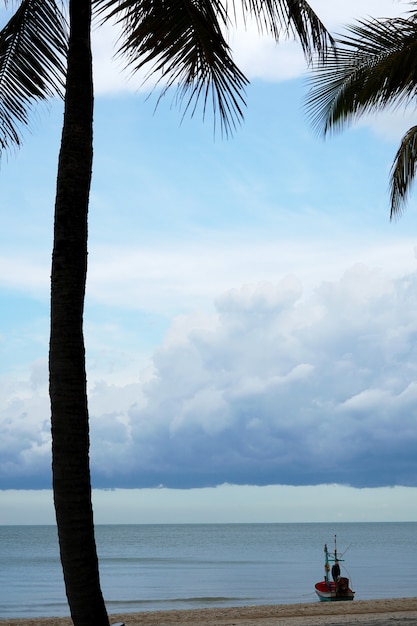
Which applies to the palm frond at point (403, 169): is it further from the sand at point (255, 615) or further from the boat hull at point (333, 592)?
the boat hull at point (333, 592)

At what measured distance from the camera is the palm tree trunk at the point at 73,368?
6.19m

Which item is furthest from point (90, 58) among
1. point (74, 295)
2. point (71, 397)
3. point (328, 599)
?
point (328, 599)

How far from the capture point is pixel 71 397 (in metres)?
6.32

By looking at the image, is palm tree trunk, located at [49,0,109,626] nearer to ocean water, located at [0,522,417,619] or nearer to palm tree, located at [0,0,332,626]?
palm tree, located at [0,0,332,626]

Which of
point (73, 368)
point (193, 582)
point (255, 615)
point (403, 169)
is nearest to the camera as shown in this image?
point (73, 368)

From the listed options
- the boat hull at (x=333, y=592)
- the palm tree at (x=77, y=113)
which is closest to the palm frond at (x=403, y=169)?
the palm tree at (x=77, y=113)

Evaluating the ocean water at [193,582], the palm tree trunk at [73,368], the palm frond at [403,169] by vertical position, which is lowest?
the ocean water at [193,582]

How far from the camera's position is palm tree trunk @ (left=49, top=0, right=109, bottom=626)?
20.3 ft

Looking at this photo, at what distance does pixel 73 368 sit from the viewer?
636cm

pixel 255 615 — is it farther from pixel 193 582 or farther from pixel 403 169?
pixel 193 582

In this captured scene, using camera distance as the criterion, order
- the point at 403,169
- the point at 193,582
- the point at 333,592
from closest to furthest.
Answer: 1. the point at 403,169
2. the point at 333,592
3. the point at 193,582

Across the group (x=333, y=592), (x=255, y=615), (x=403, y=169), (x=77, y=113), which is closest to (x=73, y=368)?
(x=77, y=113)

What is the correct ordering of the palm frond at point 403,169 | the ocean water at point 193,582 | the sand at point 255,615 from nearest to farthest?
the palm frond at point 403,169 < the sand at point 255,615 < the ocean water at point 193,582

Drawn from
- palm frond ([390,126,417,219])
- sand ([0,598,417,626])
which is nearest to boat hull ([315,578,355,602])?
sand ([0,598,417,626])
